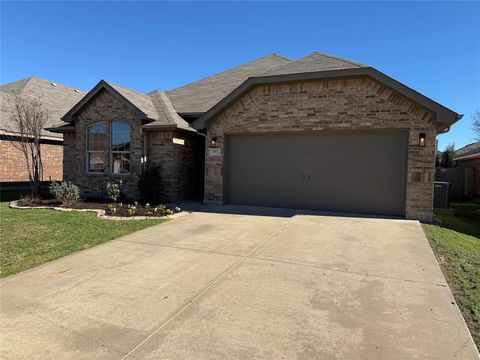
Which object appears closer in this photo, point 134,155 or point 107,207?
point 107,207

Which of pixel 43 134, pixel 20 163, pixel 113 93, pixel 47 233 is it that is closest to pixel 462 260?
pixel 47 233

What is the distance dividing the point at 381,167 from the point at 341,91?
272 cm

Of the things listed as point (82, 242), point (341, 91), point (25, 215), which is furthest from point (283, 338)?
point (25, 215)

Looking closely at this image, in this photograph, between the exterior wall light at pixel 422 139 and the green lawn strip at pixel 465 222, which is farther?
the exterior wall light at pixel 422 139

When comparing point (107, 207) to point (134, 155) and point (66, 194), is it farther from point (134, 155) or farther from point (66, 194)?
point (134, 155)

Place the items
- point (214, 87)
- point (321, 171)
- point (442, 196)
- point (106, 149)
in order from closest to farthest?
point (321, 171) < point (442, 196) < point (106, 149) < point (214, 87)

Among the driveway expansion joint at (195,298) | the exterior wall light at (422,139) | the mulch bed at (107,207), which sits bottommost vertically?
the driveway expansion joint at (195,298)

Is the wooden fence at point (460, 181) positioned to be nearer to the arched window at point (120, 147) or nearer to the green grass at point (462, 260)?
the green grass at point (462, 260)

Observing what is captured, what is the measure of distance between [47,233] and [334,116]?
8749 millimetres

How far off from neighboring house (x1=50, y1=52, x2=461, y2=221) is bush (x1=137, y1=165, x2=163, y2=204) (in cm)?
50

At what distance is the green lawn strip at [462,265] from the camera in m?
3.73

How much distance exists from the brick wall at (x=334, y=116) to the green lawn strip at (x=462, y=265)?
1.56 m

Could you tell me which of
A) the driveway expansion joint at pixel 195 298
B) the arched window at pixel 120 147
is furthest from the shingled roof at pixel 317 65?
the driveway expansion joint at pixel 195 298

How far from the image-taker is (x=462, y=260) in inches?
226
